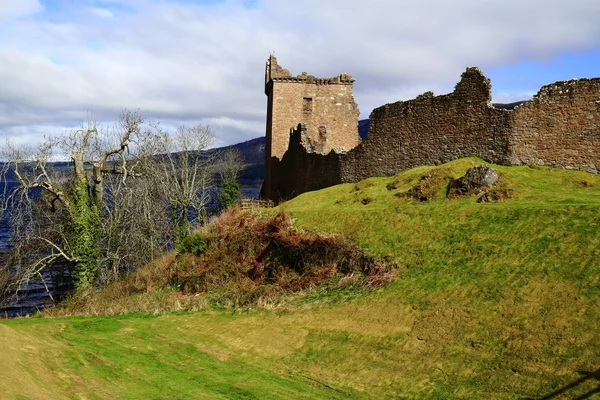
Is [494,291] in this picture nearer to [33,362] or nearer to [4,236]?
[33,362]

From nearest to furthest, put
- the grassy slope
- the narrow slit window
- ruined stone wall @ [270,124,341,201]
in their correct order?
the grassy slope, ruined stone wall @ [270,124,341,201], the narrow slit window

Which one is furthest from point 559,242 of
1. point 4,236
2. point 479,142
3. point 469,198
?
point 4,236

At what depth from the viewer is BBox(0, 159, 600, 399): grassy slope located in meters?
13.5

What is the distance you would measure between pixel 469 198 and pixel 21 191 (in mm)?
23205

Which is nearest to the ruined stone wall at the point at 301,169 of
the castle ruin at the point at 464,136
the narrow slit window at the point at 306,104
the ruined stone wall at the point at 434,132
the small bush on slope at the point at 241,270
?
the castle ruin at the point at 464,136

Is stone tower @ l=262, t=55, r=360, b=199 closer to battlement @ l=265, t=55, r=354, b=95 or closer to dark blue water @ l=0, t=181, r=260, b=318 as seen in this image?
battlement @ l=265, t=55, r=354, b=95

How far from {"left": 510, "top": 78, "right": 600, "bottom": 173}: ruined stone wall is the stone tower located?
67.8ft

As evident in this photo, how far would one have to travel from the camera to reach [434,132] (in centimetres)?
3027

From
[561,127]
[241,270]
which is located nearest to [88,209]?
[241,270]

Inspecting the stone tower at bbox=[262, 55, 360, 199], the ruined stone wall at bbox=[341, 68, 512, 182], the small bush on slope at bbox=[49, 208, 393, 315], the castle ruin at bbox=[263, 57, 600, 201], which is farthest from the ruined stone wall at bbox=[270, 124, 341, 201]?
the small bush on slope at bbox=[49, 208, 393, 315]

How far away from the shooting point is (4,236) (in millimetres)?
62594

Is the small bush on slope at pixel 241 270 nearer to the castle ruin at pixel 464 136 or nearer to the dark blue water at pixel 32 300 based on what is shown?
the dark blue water at pixel 32 300

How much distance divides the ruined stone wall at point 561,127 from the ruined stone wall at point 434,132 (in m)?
0.75

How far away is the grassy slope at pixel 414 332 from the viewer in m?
13.5
